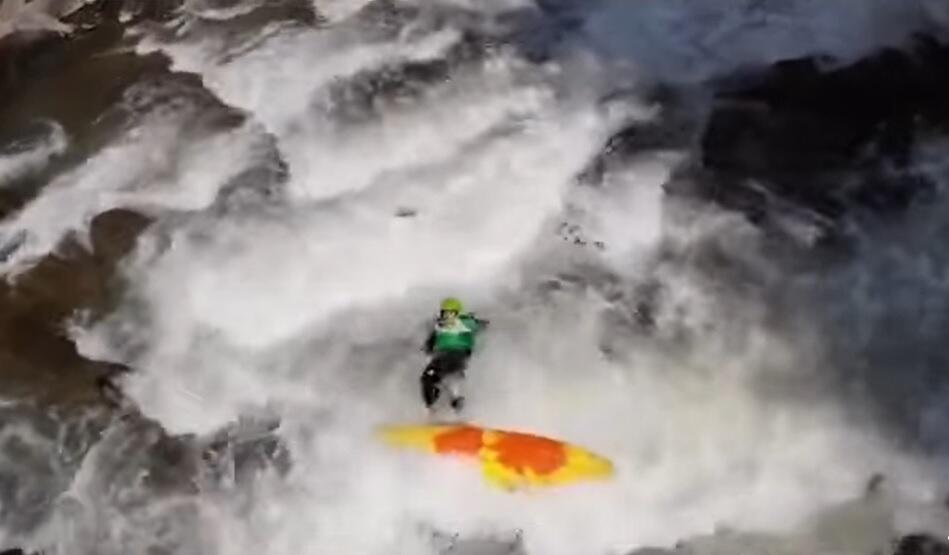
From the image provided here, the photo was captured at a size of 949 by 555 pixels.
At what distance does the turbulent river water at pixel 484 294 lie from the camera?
4.42 m

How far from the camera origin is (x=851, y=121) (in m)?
5.82

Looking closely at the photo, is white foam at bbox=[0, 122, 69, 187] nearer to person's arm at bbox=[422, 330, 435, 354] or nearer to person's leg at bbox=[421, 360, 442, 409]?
person's arm at bbox=[422, 330, 435, 354]

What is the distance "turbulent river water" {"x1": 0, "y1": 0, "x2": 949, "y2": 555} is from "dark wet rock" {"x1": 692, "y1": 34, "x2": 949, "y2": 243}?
0.37 ft

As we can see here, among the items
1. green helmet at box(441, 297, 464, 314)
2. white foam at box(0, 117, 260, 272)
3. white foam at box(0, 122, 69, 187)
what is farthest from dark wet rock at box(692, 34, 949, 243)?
white foam at box(0, 122, 69, 187)

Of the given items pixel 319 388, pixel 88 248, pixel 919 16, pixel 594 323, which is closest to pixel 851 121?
pixel 919 16

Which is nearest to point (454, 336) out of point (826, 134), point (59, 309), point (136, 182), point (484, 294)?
point (484, 294)

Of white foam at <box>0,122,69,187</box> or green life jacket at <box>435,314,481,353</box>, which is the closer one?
green life jacket at <box>435,314,481,353</box>

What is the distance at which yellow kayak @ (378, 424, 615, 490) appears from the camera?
441cm

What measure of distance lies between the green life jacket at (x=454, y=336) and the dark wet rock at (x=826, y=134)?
134 centimetres

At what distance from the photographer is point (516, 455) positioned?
4441 millimetres

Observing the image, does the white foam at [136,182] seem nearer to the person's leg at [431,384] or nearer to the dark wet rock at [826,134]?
the person's leg at [431,384]

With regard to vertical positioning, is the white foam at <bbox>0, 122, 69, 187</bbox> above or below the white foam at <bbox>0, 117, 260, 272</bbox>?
above

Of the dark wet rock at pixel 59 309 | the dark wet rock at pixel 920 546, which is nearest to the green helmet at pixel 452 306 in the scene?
the dark wet rock at pixel 59 309

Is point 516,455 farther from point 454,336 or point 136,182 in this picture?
point 136,182
